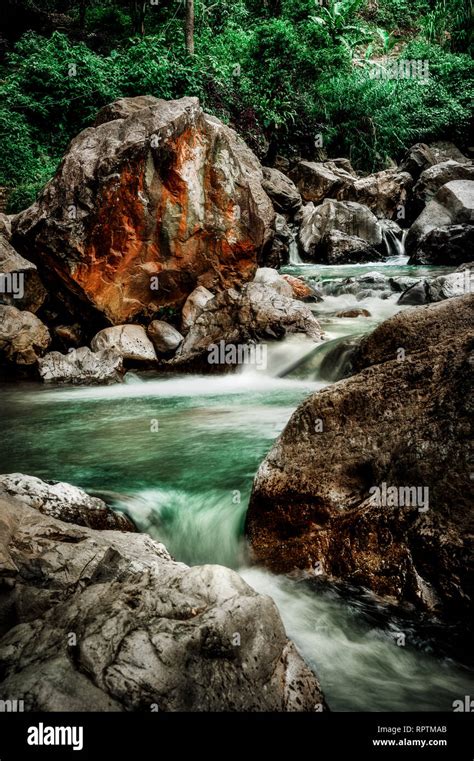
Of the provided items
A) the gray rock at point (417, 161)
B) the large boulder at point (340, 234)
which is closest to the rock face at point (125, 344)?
the large boulder at point (340, 234)

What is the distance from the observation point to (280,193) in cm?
1914

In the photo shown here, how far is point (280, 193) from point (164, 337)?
37.8 feet

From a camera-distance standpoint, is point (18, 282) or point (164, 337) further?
point (18, 282)

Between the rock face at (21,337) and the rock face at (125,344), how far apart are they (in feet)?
3.58

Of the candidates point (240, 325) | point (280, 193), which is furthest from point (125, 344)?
point (280, 193)

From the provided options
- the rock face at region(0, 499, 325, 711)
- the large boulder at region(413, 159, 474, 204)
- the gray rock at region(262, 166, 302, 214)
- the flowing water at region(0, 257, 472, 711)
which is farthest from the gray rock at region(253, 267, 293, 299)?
the large boulder at region(413, 159, 474, 204)

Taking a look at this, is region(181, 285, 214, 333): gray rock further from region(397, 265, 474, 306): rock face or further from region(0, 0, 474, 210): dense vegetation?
region(0, 0, 474, 210): dense vegetation

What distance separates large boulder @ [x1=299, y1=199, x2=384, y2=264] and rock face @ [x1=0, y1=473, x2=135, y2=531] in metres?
15.3

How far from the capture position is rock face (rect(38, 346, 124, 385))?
908 cm

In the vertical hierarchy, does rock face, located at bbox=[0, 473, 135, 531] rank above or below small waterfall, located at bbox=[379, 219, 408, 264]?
below

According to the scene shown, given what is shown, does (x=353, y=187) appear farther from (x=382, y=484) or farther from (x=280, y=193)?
(x=382, y=484)

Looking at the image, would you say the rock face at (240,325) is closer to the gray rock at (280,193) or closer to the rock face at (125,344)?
the rock face at (125,344)
